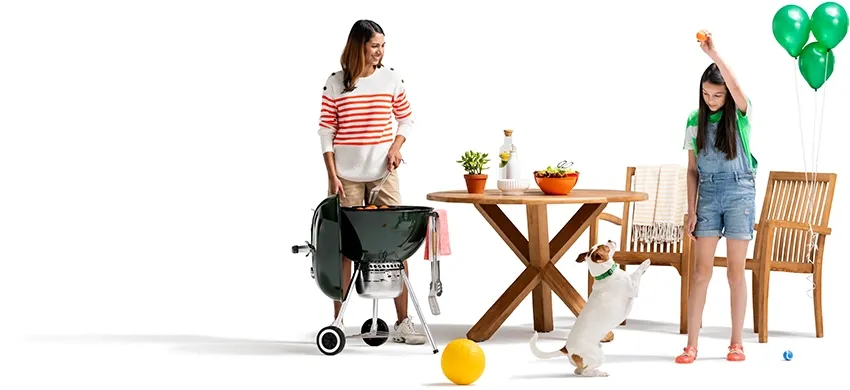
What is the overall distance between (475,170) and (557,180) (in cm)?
45

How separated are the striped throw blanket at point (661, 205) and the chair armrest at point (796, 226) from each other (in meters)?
0.56

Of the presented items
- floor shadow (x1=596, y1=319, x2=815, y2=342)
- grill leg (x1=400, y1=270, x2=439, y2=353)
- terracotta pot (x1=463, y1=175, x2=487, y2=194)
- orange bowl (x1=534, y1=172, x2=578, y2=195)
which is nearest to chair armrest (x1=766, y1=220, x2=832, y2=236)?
floor shadow (x1=596, y1=319, x2=815, y2=342)

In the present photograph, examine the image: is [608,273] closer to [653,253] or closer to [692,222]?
[692,222]

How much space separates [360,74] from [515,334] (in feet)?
4.96

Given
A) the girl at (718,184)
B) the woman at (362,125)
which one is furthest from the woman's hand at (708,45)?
the woman at (362,125)

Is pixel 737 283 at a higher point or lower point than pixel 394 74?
lower

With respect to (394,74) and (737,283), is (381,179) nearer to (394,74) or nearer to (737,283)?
(394,74)

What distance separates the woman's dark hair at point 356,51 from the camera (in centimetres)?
620

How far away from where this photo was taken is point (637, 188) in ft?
23.3

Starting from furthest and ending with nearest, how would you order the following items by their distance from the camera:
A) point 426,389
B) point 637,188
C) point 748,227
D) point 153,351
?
point 637,188
point 153,351
point 748,227
point 426,389

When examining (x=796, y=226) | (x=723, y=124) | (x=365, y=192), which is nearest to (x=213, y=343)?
(x=365, y=192)

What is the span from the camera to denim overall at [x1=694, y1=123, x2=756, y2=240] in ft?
18.6

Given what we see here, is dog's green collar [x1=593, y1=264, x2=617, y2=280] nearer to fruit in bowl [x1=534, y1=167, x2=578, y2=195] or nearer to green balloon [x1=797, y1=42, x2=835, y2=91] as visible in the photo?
fruit in bowl [x1=534, y1=167, x2=578, y2=195]

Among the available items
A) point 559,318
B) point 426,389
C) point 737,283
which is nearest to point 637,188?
point 559,318
